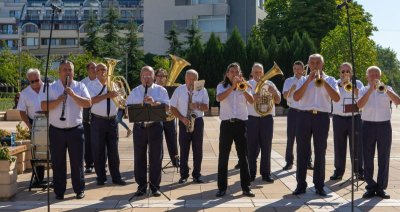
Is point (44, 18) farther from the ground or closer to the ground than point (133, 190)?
farther from the ground

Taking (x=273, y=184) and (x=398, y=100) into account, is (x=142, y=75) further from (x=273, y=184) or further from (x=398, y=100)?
(x=398, y=100)

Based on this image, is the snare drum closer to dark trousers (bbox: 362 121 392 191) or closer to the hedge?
dark trousers (bbox: 362 121 392 191)

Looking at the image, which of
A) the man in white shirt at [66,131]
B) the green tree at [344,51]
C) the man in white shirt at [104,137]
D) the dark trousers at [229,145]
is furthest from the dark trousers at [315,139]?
the green tree at [344,51]

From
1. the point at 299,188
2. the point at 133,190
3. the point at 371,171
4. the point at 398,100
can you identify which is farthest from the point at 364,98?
the point at 133,190

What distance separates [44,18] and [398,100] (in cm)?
9862

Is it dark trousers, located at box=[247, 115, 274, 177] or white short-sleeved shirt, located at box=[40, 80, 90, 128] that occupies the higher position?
white short-sleeved shirt, located at box=[40, 80, 90, 128]

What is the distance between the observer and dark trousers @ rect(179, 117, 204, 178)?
31.4ft

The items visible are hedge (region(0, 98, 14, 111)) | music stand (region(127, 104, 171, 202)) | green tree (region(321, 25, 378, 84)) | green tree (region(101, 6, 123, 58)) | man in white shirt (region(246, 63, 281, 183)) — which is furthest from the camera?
green tree (region(101, 6, 123, 58))

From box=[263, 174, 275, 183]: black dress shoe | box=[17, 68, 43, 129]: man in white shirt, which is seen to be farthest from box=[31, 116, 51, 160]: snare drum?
box=[263, 174, 275, 183]: black dress shoe

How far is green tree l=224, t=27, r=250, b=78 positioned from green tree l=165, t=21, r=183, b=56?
10.5m

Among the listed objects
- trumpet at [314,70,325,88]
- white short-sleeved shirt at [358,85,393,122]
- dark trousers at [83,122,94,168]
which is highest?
trumpet at [314,70,325,88]

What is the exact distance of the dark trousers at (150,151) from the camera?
8250 millimetres

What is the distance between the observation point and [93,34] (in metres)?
52.6

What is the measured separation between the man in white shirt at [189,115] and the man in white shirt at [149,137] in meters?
1.12
